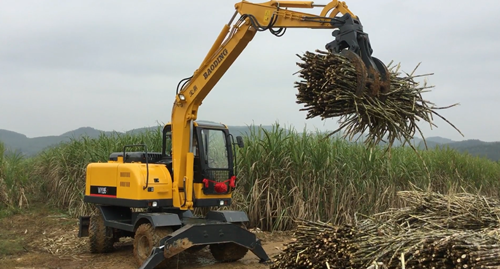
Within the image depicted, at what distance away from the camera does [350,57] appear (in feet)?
16.8

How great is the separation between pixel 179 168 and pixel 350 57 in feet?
11.5

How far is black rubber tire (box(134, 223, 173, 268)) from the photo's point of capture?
687 centimetres

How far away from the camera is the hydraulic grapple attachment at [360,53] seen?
5066mm

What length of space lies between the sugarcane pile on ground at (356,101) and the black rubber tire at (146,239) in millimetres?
2867

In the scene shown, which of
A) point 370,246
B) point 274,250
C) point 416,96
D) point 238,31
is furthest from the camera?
point 274,250

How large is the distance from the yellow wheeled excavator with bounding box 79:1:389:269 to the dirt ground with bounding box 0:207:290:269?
0.29 meters

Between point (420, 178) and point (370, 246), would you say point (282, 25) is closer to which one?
point (370, 246)

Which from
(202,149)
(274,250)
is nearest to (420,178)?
(274,250)

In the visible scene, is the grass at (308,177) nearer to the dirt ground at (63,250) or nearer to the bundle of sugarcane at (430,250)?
the dirt ground at (63,250)

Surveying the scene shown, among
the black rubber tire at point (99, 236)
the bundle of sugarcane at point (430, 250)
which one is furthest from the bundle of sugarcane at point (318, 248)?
the black rubber tire at point (99, 236)

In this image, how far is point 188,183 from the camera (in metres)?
7.53

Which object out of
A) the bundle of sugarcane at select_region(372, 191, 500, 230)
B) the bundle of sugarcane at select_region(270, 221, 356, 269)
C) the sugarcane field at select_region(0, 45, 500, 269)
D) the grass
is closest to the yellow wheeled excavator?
the sugarcane field at select_region(0, 45, 500, 269)

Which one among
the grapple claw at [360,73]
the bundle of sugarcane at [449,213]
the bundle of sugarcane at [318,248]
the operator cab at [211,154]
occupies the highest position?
the grapple claw at [360,73]

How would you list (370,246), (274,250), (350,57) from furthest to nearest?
1. (274,250)
2. (350,57)
3. (370,246)
